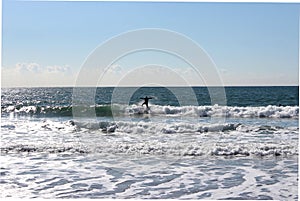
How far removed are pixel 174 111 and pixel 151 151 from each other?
296 centimetres

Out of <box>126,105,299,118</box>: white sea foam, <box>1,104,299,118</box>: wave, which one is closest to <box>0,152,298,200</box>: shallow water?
<box>1,104,299,118</box>: wave

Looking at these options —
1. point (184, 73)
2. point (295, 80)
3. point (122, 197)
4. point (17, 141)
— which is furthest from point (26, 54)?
point (295, 80)

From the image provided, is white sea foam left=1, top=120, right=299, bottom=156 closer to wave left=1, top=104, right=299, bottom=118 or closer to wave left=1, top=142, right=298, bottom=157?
wave left=1, top=142, right=298, bottom=157

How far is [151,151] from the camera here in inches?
192

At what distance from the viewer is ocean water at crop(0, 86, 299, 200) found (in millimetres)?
3641

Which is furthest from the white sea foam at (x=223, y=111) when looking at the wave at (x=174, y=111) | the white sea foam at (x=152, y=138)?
the white sea foam at (x=152, y=138)

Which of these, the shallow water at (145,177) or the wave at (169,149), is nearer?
the shallow water at (145,177)

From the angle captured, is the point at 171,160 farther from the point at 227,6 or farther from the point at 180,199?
the point at 227,6

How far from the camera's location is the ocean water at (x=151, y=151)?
3.64 metres

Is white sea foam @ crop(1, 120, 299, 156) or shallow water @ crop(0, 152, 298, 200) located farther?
white sea foam @ crop(1, 120, 299, 156)

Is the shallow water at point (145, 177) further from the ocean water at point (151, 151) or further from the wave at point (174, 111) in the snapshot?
the wave at point (174, 111)

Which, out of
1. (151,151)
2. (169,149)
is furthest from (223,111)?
(151,151)

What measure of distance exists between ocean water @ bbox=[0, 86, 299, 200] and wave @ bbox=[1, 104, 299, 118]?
2cm

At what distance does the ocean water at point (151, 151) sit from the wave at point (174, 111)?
0.07 ft
